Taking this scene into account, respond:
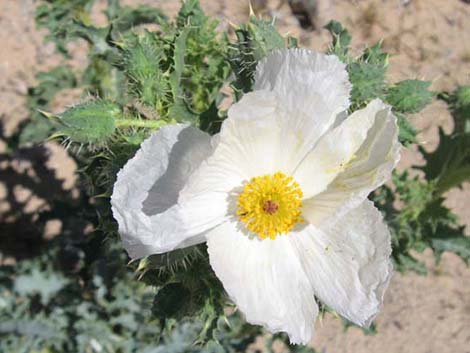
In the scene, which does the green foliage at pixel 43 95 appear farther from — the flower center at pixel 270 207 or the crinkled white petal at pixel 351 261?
the crinkled white petal at pixel 351 261

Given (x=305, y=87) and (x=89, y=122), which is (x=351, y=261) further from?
(x=89, y=122)

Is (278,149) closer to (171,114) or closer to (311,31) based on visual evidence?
(171,114)

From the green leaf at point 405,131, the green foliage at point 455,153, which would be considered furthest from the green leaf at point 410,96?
the green foliage at point 455,153

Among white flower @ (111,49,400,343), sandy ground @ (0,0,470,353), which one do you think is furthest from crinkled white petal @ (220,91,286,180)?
sandy ground @ (0,0,470,353)

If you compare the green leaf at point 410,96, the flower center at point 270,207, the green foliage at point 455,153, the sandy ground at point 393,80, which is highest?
the green leaf at point 410,96

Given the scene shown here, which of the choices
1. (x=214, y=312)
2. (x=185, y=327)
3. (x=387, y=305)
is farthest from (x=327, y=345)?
(x=214, y=312)

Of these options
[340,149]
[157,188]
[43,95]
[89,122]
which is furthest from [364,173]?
[43,95]
